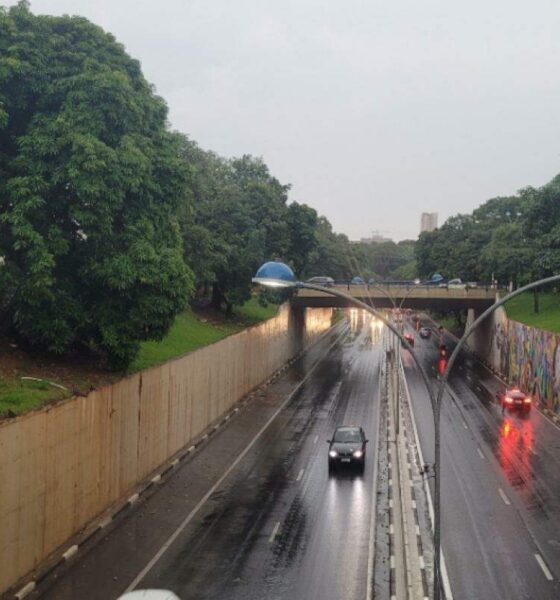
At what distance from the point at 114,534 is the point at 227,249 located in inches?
1266

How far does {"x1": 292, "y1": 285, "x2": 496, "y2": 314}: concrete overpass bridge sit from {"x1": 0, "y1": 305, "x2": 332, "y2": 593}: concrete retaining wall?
31669mm

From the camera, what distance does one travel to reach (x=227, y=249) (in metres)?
52.8

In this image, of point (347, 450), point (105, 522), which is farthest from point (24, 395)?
point (347, 450)

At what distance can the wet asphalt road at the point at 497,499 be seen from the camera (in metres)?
19.3

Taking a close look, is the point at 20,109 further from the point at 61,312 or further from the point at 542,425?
the point at 542,425

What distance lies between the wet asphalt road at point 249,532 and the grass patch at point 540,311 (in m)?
22.8

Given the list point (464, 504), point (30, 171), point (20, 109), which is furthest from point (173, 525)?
point (20, 109)

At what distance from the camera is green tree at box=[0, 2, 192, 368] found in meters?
24.0

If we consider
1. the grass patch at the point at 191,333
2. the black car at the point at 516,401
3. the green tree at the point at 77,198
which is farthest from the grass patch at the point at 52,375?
the black car at the point at 516,401

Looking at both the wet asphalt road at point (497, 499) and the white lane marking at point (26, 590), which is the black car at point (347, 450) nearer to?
the wet asphalt road at point (497, 499)

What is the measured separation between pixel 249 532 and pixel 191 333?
72.3 feet


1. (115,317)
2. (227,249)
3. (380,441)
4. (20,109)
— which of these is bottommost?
(380,441)

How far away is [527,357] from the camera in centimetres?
5388

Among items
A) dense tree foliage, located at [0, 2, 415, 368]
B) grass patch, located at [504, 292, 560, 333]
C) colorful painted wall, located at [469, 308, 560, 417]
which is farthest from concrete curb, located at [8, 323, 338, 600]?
grass patch, located at [504, 292, 560, 333]
